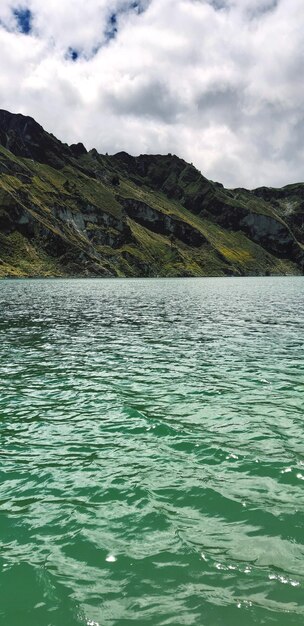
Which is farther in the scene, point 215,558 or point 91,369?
point 91,369

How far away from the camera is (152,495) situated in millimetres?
13352

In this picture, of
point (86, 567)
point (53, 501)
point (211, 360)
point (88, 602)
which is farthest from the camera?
point (211, 360)

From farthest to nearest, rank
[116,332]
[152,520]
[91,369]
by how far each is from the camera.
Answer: [116,332] < [91,369] < [152,520]

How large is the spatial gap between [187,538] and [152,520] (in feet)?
4.07

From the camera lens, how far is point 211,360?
33531 millimetres

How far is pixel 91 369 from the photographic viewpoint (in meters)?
30.7

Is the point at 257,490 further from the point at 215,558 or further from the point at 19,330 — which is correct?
the point at 19,330

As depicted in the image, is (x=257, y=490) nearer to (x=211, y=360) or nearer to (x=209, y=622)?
(x=209, y=622)

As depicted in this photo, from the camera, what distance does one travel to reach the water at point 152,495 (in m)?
8.94

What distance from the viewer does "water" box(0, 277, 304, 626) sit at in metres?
8.94

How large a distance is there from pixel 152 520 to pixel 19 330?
134 ft

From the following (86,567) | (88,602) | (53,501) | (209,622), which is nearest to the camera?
(209,622)

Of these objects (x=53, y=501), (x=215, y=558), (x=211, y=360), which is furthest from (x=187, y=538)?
(x=211, y=360)

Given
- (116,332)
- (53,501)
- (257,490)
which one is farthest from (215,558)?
(116,332)
